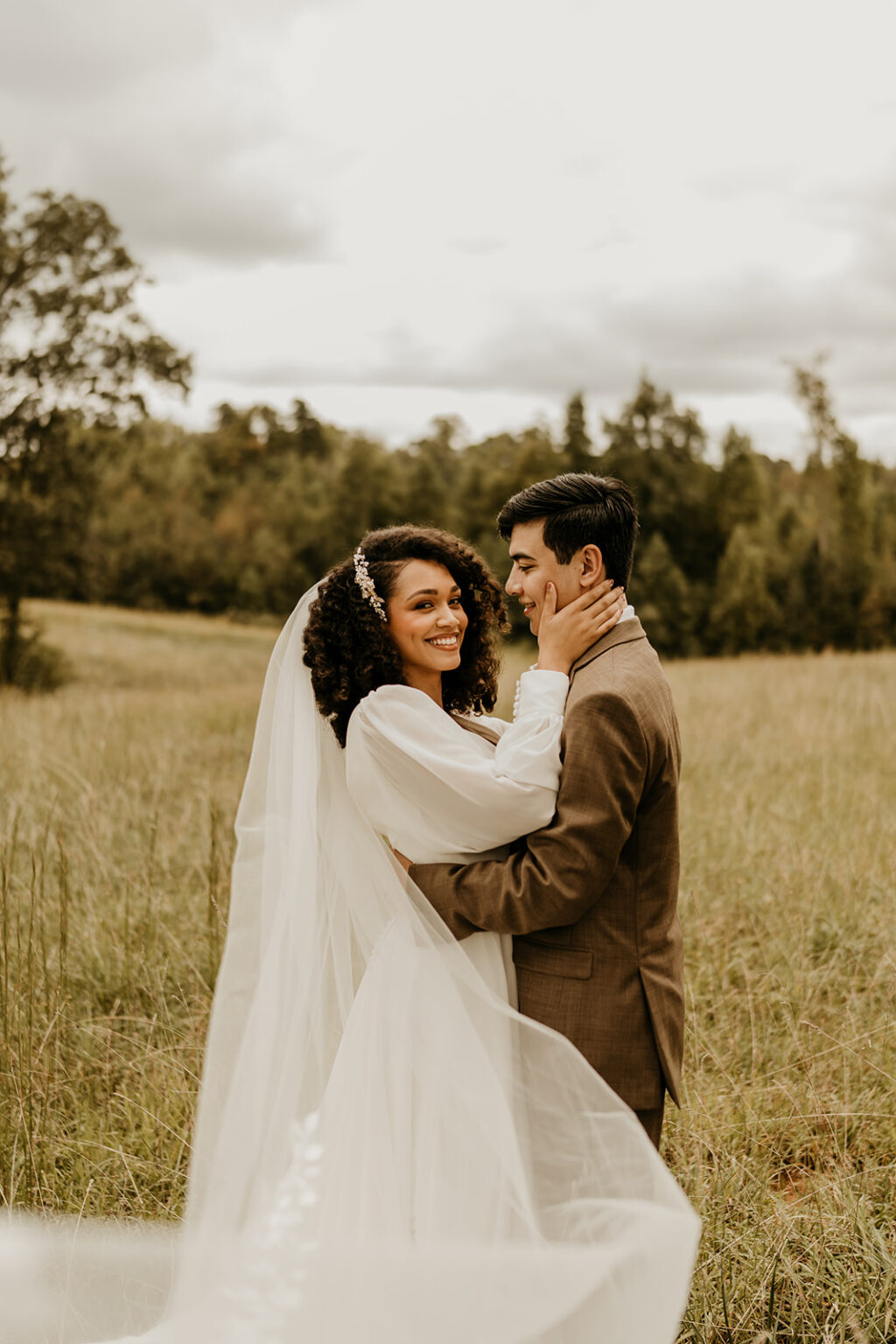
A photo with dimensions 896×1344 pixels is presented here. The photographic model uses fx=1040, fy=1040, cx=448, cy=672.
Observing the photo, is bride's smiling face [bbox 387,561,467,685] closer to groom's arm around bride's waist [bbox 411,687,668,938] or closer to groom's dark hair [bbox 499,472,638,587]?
groom's dark hair [bbox 499,472,638,587]

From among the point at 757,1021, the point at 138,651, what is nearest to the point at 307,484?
the point at 138,651

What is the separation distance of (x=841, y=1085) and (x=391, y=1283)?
91.4 inches

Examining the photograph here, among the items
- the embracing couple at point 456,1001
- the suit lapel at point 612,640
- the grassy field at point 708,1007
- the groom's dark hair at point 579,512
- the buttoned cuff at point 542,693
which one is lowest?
the grassy field at point 708,1007

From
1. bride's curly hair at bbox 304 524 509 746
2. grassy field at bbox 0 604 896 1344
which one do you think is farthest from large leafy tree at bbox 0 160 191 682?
bride's curly hair at bbox 304 524 509 746

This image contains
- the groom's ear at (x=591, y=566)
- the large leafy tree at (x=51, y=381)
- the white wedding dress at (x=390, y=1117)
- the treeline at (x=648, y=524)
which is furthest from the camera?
the treeline at (x=648, y=524)

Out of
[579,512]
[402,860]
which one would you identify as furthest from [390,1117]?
[579,512]

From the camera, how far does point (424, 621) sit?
2.81 m

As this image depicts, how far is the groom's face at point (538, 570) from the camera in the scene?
8.80ft

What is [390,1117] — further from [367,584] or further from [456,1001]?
[367,584]

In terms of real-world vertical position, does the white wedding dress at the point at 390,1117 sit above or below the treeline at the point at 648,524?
below

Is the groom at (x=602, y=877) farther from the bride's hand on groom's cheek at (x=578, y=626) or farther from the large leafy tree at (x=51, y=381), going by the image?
the large leafy tree at (x=51, y=381)

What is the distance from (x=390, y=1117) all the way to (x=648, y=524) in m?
39.5

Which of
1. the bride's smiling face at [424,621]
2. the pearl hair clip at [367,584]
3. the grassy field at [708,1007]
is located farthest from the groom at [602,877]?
the grassy field at [708,1007]

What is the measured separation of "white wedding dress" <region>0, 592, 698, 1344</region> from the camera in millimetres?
2260
